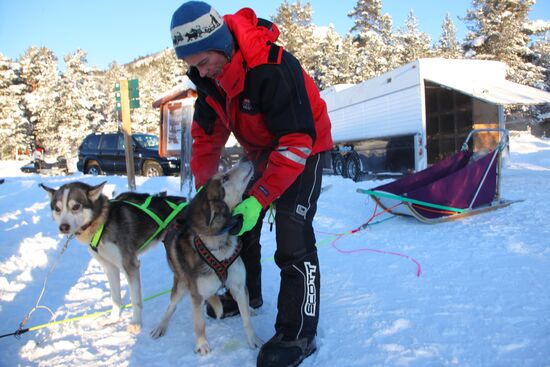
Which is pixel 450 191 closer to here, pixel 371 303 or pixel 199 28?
pixel 371 303

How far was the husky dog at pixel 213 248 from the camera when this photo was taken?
240cm

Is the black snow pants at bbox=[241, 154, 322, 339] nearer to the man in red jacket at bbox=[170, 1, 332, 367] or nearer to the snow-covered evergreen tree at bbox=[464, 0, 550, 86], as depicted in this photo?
the man in red jacket at bbox=[170, 1, 332, 367]

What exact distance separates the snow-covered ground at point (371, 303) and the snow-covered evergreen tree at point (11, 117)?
36084mm

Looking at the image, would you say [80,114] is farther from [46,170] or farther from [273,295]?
[273,295]

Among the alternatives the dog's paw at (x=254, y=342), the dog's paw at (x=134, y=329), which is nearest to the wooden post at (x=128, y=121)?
the dog's paw at (x=134, y=329)

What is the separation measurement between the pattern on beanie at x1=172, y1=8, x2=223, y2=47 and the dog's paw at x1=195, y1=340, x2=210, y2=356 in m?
1.83

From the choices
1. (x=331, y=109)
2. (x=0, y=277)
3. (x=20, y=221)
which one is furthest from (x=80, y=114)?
(x=0, y=277)

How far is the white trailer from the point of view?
32.5 ft

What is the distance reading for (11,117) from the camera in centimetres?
3434

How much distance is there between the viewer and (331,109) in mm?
15672

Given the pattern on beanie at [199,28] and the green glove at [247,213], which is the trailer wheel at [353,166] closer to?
the green glove at [247,213]

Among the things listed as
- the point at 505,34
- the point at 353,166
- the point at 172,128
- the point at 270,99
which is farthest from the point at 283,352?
the point at 505,34

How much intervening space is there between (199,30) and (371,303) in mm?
2219

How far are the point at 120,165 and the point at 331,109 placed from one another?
A: 8.91 metres
